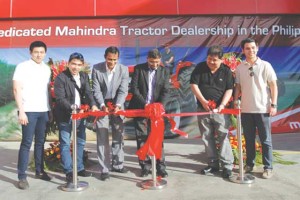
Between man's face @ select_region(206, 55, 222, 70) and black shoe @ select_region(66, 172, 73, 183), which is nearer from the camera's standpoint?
black shoe @ select_region(66, 172, 73, 183)

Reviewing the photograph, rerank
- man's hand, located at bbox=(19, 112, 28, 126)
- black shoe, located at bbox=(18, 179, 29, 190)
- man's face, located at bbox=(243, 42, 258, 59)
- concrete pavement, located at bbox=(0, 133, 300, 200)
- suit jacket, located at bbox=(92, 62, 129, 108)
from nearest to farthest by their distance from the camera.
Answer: concrete pavement, located at bbox=(0, 133, 300, 200), man's hand, located at bbox=(19, 112, 28, 126), black shoe, located at bbox=(18, 179, 29, 190), man's face, located at bbox=(243, 42, 258, 59), suit jacket, located at bbox=(92, 62, 129, 108)

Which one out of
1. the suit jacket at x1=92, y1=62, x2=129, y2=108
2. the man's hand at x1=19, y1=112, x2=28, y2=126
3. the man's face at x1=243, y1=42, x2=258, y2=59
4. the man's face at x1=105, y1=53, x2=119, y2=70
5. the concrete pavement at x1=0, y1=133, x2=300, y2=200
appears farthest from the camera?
the suit jacket at x1=92, y1=62, x2=129, y2=108

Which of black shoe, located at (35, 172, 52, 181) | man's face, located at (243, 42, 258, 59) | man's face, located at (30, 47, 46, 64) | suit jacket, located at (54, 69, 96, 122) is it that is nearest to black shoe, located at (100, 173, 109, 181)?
black shoe, located at (35, 172, 52, 181)

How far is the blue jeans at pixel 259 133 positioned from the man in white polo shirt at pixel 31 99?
8.79 feet

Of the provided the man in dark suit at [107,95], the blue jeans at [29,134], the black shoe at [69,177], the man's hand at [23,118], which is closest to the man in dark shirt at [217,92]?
the man in dark suit at [107,95]

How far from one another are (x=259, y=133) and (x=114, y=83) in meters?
2.07

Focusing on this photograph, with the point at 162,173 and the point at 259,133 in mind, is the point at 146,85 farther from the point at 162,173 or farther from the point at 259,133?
the point at 259,133

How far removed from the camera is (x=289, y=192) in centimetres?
425

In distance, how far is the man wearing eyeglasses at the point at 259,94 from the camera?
4.74m

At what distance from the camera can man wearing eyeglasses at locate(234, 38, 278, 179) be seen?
4.74 m

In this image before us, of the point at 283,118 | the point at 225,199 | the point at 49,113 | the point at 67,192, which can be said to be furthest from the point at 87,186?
the point at 283,118

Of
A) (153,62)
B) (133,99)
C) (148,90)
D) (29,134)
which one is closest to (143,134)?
(133,99)

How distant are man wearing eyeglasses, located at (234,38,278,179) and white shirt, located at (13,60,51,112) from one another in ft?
8.58

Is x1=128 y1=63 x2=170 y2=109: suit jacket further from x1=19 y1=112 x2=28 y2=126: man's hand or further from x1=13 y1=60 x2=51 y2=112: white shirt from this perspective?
x1=19 y1=112 x2=28 y2=126: man's hand
